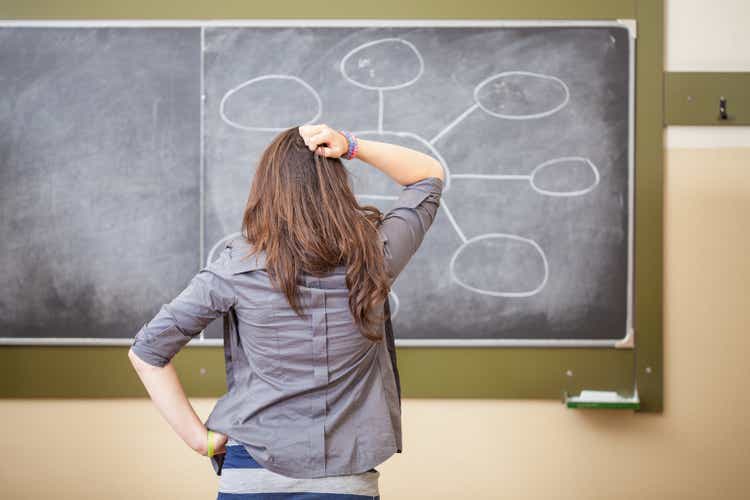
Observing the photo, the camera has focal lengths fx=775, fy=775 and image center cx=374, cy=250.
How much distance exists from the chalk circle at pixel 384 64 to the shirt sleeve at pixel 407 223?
3.95 feet

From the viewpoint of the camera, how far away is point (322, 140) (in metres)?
1.38

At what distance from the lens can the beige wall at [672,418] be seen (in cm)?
268

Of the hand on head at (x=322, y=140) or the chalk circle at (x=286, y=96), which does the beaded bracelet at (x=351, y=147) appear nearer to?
the hand on head at (x=322, y=140)

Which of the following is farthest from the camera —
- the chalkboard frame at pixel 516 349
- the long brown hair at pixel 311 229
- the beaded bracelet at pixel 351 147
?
the chalkboard frame at pixel 516 349

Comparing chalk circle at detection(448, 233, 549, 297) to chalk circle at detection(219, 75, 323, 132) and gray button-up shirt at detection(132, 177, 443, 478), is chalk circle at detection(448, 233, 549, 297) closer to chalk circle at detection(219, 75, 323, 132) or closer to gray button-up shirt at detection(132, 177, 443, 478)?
chalk circle at detection(219, 75, 323, 132)

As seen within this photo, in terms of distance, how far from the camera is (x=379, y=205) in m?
2.67

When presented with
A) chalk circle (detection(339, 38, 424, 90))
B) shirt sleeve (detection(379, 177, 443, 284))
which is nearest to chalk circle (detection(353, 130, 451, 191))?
chalk circle (detection(339, 38, 424, 90))

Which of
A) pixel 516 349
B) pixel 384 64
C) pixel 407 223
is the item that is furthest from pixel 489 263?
pixel 407 223

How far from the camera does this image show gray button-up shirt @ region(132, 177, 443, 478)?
52.9 inches

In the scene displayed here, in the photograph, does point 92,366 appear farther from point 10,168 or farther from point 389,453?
point 389,453

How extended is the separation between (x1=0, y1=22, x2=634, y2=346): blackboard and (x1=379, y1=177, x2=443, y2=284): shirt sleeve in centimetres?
115

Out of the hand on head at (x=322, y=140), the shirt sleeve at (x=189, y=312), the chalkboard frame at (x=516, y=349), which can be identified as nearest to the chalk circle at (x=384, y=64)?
the chalkboard frame at (x=516, y=349)

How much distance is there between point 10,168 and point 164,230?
1.91 ft

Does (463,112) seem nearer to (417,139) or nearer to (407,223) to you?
(417,139)
